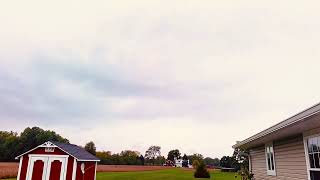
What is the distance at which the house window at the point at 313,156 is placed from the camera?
9.04 m

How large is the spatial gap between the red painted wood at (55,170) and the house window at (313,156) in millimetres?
14930

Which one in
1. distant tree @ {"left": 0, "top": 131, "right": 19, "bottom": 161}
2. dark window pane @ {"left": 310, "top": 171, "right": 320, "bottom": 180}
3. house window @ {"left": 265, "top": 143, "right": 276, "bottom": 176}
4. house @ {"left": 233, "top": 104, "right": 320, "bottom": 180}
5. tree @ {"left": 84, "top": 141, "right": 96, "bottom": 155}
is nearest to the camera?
house @ {"left": 233, "top": 104, "right": 320, "bottom": 180}

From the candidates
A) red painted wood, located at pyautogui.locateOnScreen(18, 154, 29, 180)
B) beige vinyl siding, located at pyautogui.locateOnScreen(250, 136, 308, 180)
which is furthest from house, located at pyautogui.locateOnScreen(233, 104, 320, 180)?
red painted wood, located at pyautogui.locateOnScreen(18, 154, 29, 180)

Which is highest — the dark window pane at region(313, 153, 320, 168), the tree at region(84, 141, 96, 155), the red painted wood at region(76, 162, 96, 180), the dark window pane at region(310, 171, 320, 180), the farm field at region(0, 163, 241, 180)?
the tree at region(84, 141, 96, 155)

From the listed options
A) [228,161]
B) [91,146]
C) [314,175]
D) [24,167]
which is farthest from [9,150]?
[314,175]

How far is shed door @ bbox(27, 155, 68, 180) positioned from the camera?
60.8ft

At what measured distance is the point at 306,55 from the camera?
1611cm

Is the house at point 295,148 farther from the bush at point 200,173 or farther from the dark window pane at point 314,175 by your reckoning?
the bush at point 200,173

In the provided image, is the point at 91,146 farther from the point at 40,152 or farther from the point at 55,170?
the point at 55,170

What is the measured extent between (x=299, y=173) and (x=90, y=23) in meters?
12.7

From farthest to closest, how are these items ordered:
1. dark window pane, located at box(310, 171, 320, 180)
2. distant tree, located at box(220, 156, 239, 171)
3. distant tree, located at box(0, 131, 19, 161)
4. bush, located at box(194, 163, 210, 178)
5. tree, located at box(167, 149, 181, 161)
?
tree, located at box(167, 149, 181, 161), distant tree, located at box(220, 156, 239, 171), distant tree, located at box(0, 131, 19, 161), bush, located at box(194, 163, 210, 178), dark window pane, located at box(310, 171, 320, 180)

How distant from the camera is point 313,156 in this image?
368 inches

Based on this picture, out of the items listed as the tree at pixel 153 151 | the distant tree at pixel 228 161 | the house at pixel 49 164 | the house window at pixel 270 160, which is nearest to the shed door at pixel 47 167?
the house at pixel 49 164

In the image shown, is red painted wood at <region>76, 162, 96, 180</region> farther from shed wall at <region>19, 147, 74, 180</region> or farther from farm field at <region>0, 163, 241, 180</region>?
farm field at <region>0, 163, 241, 180</region>
